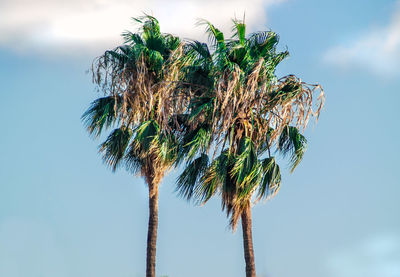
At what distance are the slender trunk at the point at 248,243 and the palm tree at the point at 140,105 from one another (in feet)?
13.0

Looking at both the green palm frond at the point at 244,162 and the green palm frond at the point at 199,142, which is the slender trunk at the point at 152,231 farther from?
the green palm frond at the point at 244,162

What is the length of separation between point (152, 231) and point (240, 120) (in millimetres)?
6017

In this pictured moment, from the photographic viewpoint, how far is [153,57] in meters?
29.7

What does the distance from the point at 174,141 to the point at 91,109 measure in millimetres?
4183

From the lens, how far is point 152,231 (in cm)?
2945

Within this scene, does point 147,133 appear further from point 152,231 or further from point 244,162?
point 244,162

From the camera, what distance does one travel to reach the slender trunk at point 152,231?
29.1 meters

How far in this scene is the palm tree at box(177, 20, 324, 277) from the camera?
25.0 meters

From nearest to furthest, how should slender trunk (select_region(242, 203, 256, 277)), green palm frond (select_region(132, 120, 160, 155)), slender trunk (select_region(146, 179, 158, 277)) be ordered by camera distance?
1. slender trunk (select_region(242, 203, 256, 277))
2. green palm frond (select_region(132, 120, 160, 155))
3. slender trunk (select_region(146, 179, 158, 277))

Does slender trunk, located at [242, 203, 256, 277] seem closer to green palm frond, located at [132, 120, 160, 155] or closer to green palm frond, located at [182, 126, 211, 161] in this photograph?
green palm frond, located at [182, 126, 211, 161]

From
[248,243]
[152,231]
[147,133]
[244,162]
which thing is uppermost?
[147,133]

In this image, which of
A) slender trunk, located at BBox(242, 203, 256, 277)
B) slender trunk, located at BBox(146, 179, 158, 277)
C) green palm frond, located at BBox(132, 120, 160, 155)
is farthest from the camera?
slender trunk, located at BBox(146, 179, 158, 277)

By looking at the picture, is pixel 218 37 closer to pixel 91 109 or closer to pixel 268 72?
pixel 268 72

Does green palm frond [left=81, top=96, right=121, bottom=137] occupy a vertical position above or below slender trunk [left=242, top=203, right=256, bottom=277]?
above
